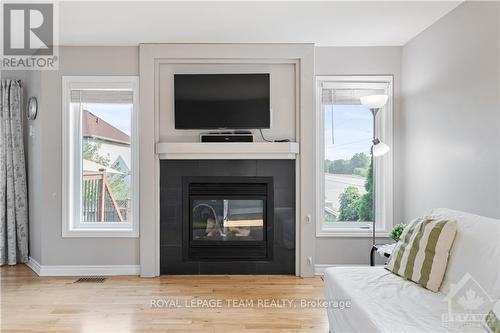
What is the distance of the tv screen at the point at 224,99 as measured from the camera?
13.2ft

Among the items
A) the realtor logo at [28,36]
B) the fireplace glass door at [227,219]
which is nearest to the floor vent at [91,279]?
the fireplace glass door at [227,219]

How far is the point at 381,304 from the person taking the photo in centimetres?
210

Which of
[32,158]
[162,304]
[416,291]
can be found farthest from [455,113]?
[32,158]

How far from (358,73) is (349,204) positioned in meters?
1.45

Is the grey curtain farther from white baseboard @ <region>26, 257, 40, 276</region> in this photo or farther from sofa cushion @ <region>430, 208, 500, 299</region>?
sofa cushion @ <region>430, 208, 500, 299</region>

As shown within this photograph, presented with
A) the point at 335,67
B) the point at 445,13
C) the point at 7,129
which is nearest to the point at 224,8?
the point at 335,67

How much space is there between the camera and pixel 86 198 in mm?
4219

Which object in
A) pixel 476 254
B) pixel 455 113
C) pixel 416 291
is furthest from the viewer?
pixel 455 113

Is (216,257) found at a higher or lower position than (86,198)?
lower

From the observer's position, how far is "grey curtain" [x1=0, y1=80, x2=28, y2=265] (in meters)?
4.33

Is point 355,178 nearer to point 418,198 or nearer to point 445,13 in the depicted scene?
point 418,198

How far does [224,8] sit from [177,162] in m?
1.70

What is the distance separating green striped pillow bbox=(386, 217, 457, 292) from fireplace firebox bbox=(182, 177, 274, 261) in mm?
1731

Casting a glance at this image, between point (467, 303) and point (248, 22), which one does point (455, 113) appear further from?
point (248, 22)
